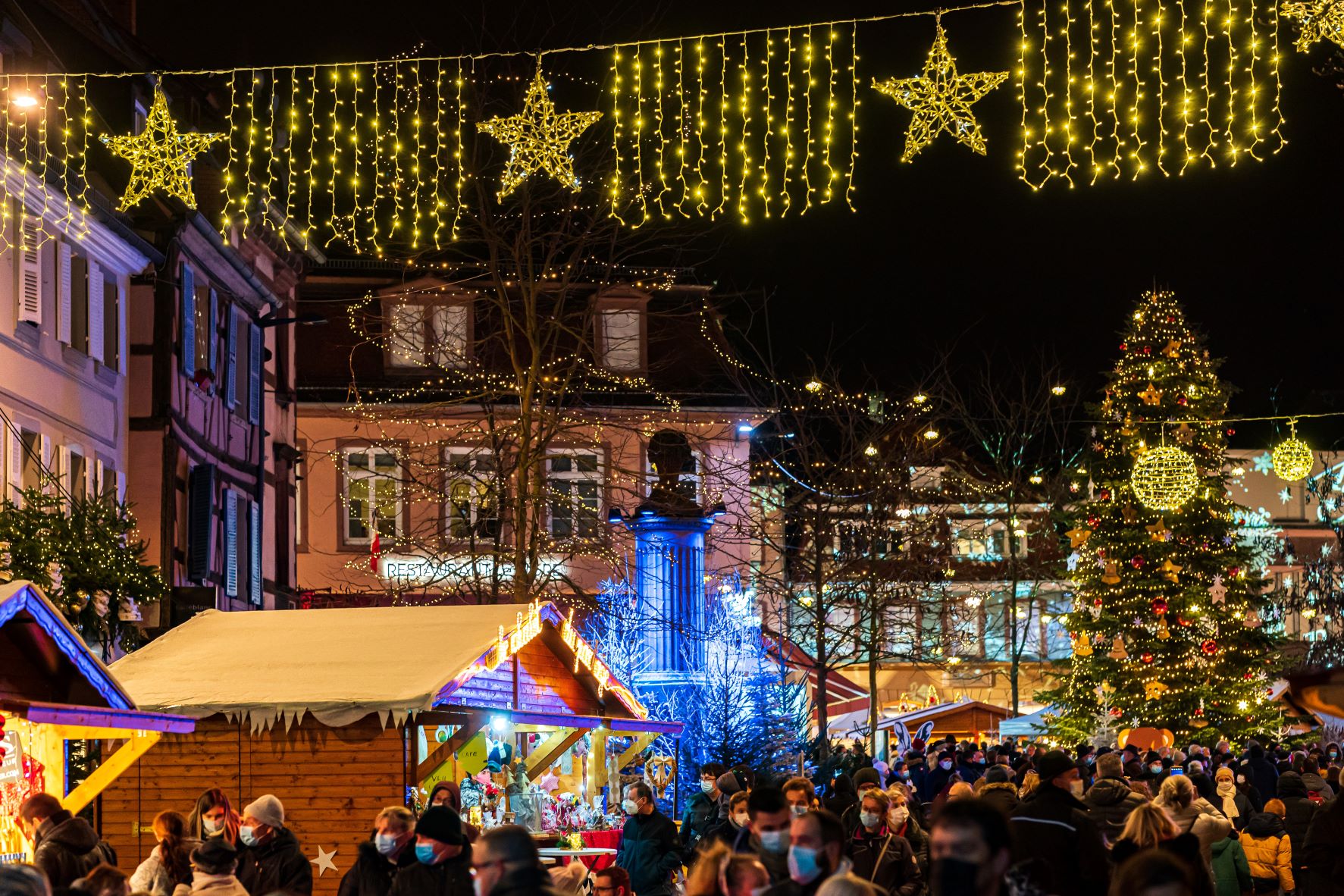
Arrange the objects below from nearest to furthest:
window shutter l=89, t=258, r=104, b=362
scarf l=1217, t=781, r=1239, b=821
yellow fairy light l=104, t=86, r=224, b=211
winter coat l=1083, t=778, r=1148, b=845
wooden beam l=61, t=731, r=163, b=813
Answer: winter coat l=1083, t=778, r=1148, b=845
wooden beam l=61, t=731, r=163, b=813
scarf l=1217, t=781, r=1239, b=821
yellow fairy light l=104, t=86, r=224, b=211
window shutter l=89, t=258, r=104, b=362

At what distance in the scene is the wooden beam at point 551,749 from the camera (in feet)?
68.2

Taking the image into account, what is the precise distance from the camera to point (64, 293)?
2511 centimetres

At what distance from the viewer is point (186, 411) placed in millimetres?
29516

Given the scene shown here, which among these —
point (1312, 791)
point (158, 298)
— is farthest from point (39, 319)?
point (1312, 791)

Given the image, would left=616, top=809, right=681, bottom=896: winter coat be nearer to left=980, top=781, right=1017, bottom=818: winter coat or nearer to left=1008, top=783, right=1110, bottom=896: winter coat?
left=980, top=781, right=1017, bottom=818: winter coat

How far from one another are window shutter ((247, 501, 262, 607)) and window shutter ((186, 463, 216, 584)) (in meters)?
3.67

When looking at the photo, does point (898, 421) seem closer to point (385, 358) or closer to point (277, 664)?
point (385, 358)

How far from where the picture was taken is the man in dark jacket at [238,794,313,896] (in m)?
11.3

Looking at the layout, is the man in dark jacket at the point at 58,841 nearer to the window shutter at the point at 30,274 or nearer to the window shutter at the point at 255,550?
the window shutter at the point at 30,274

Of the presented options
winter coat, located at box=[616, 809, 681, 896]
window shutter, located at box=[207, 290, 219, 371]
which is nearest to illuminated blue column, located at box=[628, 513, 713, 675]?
window shutter, located at box=[207, 290, 219, 371]

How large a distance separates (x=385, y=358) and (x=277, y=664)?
2955cm

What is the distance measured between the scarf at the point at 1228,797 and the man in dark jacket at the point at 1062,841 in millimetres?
9082

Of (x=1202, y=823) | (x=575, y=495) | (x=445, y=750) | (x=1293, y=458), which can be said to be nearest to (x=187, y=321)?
(x=575, y=495)

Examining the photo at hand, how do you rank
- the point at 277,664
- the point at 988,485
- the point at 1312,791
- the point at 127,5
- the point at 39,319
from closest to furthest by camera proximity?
the point at 277,664
the point at 1312,791
the point at 39,319
the point at 127,5
the point at 988,485
